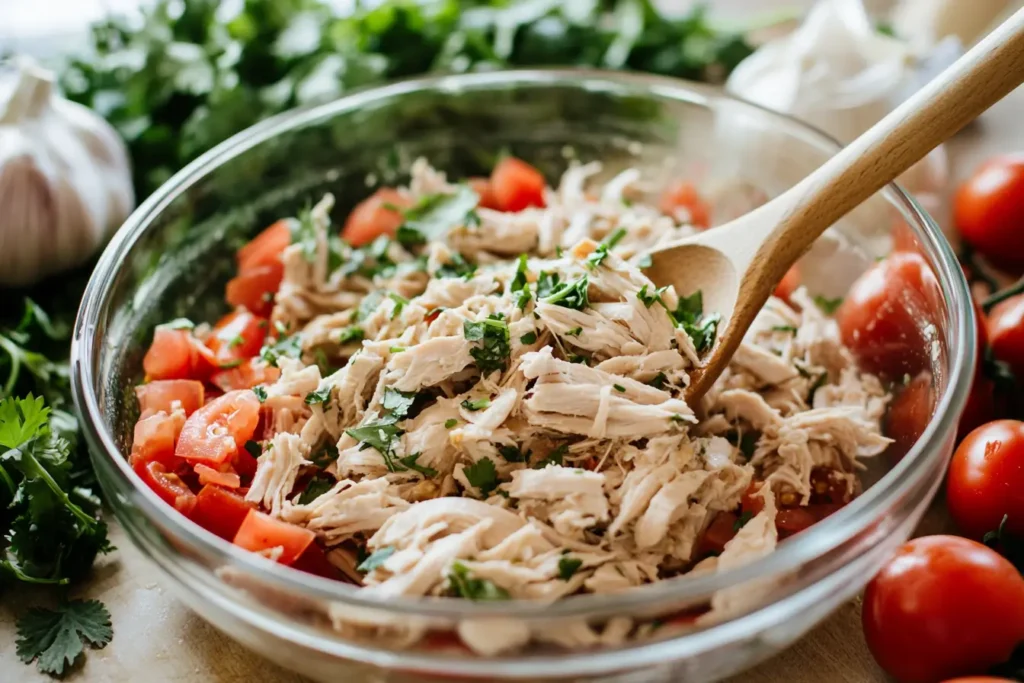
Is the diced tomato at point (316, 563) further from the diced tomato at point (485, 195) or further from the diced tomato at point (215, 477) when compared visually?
the diced tomato at point (485, 195)

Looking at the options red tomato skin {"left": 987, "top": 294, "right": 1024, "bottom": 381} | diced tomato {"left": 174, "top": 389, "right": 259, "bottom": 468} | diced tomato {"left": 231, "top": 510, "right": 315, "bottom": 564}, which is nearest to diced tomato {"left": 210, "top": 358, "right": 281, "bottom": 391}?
diced tomato {"left": 174, "top": 389, "right": 259, "bottom": 468}

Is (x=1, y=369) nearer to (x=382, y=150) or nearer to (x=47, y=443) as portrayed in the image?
(x=47, y=443)

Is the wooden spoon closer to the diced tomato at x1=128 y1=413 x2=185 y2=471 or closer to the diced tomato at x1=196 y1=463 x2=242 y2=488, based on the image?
the diced tomato at x1=196 y1=463 x2=242 y2=488

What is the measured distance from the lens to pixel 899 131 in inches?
97.0

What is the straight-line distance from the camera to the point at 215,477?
2363 mm

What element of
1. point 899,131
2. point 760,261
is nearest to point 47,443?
point 760,261

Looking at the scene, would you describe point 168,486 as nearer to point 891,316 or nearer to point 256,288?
point 256,288

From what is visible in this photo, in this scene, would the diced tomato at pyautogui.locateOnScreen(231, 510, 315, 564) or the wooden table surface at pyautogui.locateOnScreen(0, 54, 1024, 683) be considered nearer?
the diced tomato at pyautogui.locateOnScreen(231, 510, 315, 564)

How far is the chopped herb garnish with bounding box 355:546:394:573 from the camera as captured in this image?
2.13m

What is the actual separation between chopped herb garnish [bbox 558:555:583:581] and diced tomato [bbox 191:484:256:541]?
2.44ft

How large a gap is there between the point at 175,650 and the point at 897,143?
7.03 feet

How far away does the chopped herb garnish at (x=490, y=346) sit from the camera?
7.89 feet

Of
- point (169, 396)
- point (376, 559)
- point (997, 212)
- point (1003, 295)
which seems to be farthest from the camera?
point (997, 212)

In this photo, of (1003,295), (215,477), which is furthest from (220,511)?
(1003,295)
